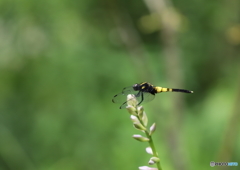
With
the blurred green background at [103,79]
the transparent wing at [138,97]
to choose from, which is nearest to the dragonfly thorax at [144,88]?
the transparent wing at [138,97]

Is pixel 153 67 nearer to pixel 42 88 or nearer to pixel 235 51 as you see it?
pixel 235 51

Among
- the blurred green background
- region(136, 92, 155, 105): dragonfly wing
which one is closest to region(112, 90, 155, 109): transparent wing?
region(136, 92, 155, 105): dragonfly wing

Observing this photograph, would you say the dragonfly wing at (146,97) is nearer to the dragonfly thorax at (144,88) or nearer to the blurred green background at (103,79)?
the dragonfly thorax at (144,88)

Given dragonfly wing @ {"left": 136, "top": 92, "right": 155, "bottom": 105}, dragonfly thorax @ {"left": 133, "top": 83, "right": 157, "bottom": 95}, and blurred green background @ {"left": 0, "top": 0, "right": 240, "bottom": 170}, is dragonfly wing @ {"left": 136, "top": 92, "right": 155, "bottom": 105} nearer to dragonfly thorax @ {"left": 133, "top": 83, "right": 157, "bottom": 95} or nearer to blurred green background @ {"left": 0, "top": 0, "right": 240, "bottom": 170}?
dragonfly thorax @ {"left": 133, "top": 83, "right": 157, "bottom": 95}

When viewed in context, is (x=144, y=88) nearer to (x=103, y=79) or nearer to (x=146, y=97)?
(x=146, y=97)

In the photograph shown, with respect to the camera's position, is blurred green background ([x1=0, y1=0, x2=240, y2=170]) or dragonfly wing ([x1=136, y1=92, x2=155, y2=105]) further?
blurred green background ([x1=0, y1=0, x2=240, y2=170])

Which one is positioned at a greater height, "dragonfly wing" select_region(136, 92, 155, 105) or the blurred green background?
the blurred green background

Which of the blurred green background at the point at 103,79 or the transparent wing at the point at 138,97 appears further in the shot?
the blurred green background at the point at 103,79

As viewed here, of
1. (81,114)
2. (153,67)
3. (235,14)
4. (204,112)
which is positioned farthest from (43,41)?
(235,14)

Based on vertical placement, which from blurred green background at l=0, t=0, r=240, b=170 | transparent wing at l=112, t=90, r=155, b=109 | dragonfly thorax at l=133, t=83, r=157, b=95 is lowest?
transparent wing at l=112, t=90, r=155, b=109
